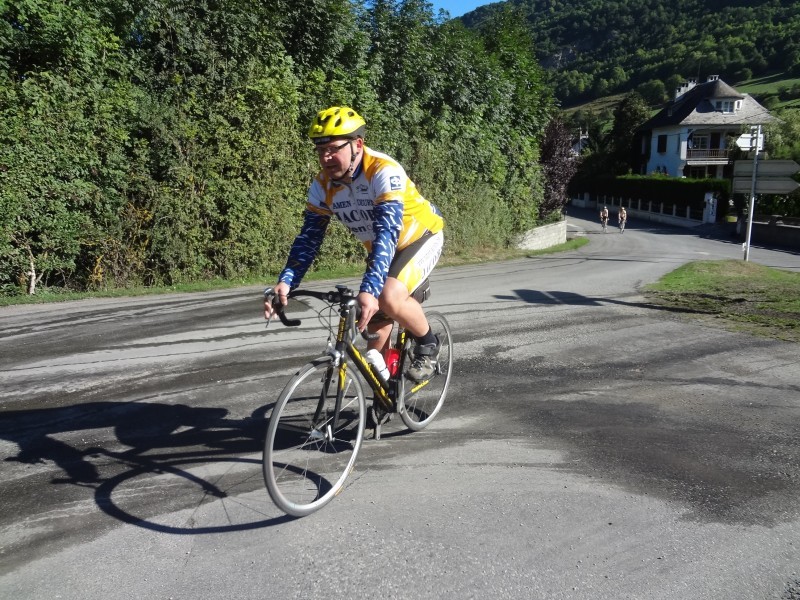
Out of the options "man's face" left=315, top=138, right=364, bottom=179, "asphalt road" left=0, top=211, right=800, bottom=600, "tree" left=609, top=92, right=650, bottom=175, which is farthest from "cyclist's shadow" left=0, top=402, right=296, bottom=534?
"tree" left=609, top=92, right=650, bottom=175

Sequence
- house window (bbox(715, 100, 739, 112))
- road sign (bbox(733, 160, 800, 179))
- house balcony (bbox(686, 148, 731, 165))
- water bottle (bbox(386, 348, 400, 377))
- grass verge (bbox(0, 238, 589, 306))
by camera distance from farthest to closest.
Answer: house window (bbox(715, 100, 739, 112)) < house balcony (bbox(686, 148, 731, 165)) < road sign (bbox(733, 160, 800, 179)) < grass verge (bbox(0, 238, 589, 306)) < water bottle (bbox(386, 348, 400, 377))

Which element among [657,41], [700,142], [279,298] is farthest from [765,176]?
[657,41]

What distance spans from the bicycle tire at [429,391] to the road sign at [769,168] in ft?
51.6

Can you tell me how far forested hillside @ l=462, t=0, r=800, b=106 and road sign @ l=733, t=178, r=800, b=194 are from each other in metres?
90.3

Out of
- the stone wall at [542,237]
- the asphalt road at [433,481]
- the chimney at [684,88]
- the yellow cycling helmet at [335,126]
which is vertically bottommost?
the stone wall at [542,237]

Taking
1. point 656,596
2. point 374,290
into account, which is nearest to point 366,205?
point 374,290

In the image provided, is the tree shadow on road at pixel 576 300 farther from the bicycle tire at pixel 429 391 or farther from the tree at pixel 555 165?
the tree at pixel 555 165

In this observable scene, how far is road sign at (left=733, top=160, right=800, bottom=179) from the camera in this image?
17.2m

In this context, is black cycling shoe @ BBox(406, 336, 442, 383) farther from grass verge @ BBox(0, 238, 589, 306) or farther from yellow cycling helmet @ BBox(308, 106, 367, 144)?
grass verge @ BBox(0, 238, 589, 306)

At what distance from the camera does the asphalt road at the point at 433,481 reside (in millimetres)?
3074

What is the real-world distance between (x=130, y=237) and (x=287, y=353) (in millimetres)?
6929

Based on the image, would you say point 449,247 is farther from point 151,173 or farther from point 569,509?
point 569,509

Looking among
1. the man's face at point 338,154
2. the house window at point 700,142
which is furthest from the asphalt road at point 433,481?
the house window at point 700,142

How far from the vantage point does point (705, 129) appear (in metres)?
75.8
